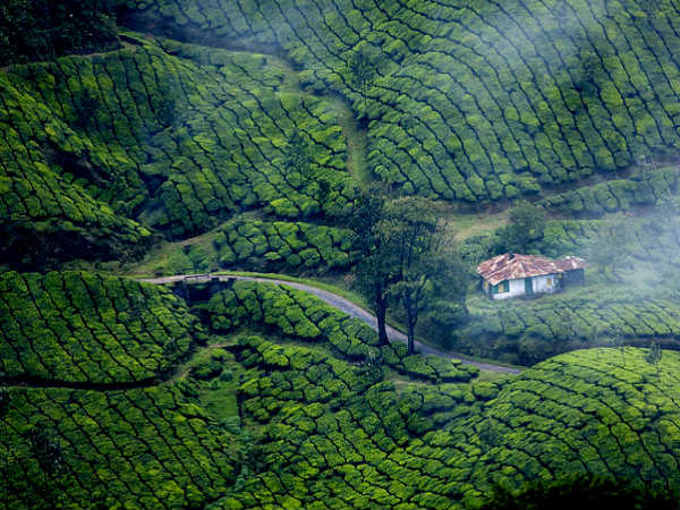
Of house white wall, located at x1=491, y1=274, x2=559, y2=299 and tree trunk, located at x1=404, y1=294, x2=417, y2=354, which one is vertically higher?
house white wall, located at x1=491, y1=274, x2=559, y2=299

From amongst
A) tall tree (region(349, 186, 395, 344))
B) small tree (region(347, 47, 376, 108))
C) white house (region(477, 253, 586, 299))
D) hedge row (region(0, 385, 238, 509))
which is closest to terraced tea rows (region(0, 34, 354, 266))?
small tree (region(347, 47, 376, 108))

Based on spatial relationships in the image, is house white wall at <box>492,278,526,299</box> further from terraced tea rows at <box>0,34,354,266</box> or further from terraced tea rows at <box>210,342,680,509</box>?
terraced tea rows at <box>0,34,354,266</box>

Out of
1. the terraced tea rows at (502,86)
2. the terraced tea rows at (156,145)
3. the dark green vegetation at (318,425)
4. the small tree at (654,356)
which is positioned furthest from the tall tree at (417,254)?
the terraced tea rows at (502,86)

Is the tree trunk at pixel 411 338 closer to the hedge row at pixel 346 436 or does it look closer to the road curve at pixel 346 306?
the road curve at pixel 346 306

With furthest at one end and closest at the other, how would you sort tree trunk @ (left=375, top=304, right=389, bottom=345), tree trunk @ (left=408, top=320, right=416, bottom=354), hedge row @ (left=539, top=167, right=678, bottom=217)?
Result: hedge row @ (left=539, top=167, right=678, bottom=217)
tree trunk @ (left=375, top=304, right=389, bottom=345)
tree trunk @ (left=408, top=320, right=416, bottom=354)

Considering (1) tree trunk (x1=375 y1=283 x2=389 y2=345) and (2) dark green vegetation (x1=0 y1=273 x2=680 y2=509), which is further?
(1) tree trunk (x1=375 y1=283 x2=389 y2=345)

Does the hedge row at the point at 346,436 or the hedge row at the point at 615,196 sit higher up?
the hedge row at the point at 615,196

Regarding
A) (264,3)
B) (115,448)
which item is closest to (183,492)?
(115,448)

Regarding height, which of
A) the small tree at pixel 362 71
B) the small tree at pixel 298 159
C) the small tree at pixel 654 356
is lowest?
the small tree at pixel 654 356

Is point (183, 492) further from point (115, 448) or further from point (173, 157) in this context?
→ point (173, 157)
